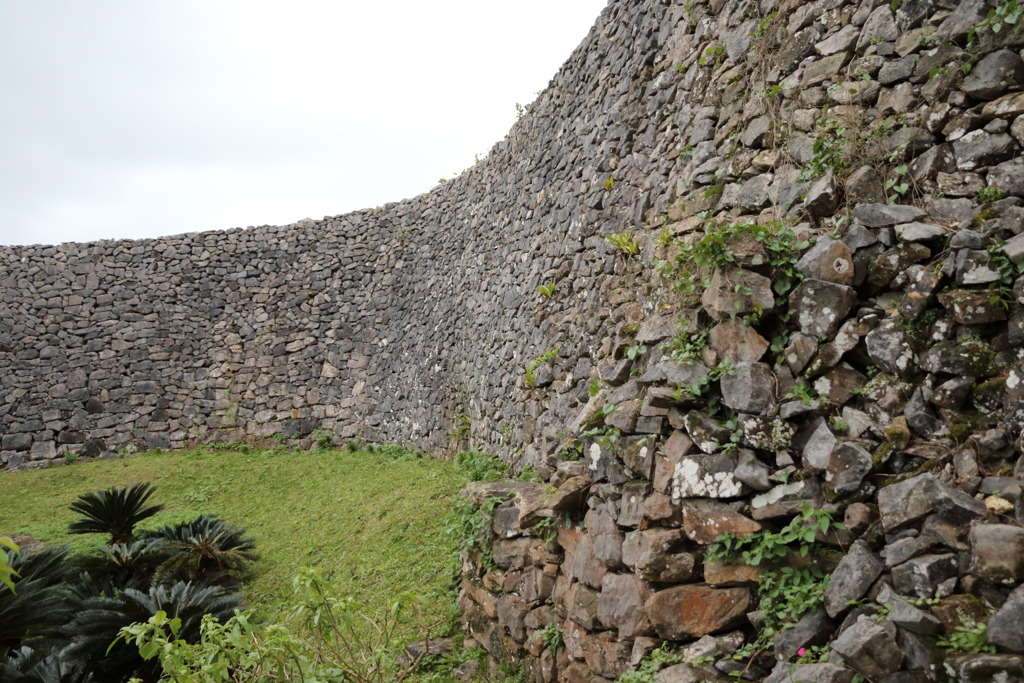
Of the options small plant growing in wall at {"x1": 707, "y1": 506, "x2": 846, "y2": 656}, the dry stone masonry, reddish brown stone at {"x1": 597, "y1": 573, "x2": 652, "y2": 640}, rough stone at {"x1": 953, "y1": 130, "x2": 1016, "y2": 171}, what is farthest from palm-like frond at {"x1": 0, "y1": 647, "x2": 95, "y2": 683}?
rough stone at {"x1": 953, "y1": 130, "x2": 1016, "y2": 171}

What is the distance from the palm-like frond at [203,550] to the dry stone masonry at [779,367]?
12.4ft

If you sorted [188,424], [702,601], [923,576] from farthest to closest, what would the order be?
1. [188,424]
2. [702,601]
3. [923,576]

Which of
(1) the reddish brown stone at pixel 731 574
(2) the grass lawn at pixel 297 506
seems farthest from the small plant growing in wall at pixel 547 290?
(1) the reddish brown stone at pixel 731 574

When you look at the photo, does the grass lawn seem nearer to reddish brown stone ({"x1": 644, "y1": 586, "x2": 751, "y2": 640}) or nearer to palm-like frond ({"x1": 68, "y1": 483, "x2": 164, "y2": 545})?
palm-like frond ({"x1": 68, "y1": 483, "x2": 164, "y2": 545})

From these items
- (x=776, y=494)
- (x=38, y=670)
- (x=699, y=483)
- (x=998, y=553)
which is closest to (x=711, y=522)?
(x=699, y=483)

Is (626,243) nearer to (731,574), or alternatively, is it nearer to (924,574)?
(731,574)

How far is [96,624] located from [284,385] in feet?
36.5

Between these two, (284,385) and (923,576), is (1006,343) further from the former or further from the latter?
(284,385)

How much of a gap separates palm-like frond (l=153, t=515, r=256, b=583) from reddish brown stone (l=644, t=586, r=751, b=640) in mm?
5949

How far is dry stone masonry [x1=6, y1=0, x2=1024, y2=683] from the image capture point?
2848 millimetres

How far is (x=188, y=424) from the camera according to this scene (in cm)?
1620

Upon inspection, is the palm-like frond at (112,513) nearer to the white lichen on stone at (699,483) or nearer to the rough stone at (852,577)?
the white lichen on stone at (699,483)

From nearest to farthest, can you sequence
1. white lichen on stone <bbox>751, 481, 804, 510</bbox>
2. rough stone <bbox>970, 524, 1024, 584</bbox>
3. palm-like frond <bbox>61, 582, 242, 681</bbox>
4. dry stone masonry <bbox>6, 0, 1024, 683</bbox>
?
rough stone <bbox>970, 524, 1024, 584</bbox>, dry stone masonry <bbox>6, 0, 1024, 683</bbox>, white lichen on stone <bbox>751, 481, 804, 510</bbox>, palm-like frond <bbox>61, 582, 242, 681</bbox>

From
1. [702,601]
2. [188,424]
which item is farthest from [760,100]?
[188,424]
